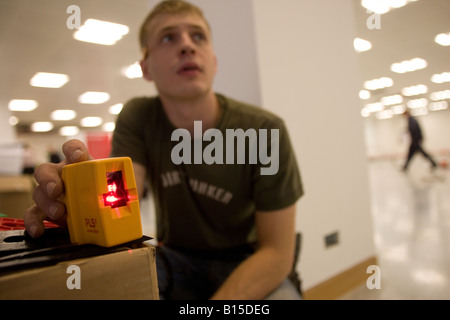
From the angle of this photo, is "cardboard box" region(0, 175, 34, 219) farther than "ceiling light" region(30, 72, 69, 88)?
No

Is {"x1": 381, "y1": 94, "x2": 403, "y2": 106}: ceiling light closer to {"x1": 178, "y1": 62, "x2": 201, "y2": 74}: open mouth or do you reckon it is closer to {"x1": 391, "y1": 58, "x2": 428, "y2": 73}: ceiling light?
{"x1": 391, "y1": 58, "x2": 428, "y2": 73}: ceiling light

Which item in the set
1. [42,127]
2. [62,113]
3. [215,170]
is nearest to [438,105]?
[215,170]

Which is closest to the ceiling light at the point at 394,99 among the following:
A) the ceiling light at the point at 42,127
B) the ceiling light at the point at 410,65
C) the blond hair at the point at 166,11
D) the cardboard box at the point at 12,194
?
the ceiling light at the point at 410,65

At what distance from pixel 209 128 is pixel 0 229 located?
1.47ft

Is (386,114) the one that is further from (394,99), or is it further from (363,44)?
(363,44)

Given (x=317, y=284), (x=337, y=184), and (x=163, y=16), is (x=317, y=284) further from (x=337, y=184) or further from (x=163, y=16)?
(x=163, y=16)

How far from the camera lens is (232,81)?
3.80ft

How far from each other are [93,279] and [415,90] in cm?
61

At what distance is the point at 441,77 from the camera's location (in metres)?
0.41

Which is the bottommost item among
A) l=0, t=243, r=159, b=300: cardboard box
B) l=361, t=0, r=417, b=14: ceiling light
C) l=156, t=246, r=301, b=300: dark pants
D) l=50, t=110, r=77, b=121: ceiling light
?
l=156, t=246, r=301, b=300: dark pants

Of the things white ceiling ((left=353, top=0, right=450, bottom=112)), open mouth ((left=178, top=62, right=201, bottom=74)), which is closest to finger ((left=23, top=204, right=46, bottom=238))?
open mouth ((left=178, top=62, right=201, bottom=74))

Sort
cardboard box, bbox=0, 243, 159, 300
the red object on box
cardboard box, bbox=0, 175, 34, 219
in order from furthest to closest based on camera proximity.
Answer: cardboard box, bbox=0, 175, 34, 219, the red object on box, cardboard box, bbox=0, 243, 159, 300

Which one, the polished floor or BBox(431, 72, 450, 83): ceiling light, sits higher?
BBox(431, 72, 450, 83): ceiling light

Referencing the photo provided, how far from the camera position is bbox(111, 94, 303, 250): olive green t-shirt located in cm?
62
